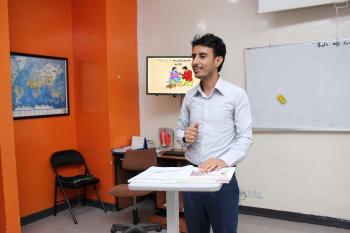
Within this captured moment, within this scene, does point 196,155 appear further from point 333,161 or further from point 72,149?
point 72,149

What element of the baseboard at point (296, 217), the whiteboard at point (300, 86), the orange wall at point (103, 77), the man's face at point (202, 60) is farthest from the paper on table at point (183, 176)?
the orange wall at point (103, 77)

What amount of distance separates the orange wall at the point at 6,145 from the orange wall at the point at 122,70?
121 cm

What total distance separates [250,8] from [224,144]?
2272mm

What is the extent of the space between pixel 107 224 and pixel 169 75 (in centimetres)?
179

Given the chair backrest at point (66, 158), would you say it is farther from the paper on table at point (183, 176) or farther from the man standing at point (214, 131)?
the paper on table at point (183, 176)

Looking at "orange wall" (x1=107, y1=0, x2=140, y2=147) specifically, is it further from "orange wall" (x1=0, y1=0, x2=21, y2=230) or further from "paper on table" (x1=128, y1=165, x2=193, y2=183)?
"paper on table" (x1=128, y1=165, x2=193, y2=183)

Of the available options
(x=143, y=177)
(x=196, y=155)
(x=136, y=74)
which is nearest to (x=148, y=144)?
(x=136, y=74)

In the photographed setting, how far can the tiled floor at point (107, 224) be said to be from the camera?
10.8 ft

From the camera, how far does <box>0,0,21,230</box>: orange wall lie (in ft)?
9.62

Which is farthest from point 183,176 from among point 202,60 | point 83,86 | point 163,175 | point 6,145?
point 83,86

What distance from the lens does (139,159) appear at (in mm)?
3633

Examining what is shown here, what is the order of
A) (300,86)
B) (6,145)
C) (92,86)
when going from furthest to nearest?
(92,86), (300,86), (6,145)

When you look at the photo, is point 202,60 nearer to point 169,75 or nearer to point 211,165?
point 211,165

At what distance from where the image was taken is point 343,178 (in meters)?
3.22
